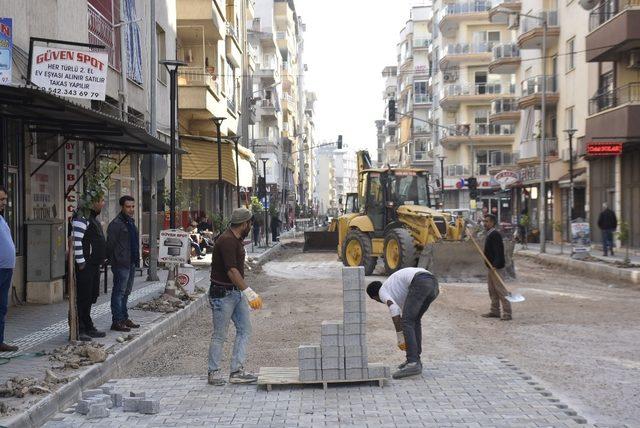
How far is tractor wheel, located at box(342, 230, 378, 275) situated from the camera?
2205cm

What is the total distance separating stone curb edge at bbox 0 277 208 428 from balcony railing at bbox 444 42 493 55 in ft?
188

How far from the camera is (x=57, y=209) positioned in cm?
1589

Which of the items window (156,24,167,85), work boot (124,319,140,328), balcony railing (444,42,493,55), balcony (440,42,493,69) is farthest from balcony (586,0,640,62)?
balcony railing (444,42,493,55)

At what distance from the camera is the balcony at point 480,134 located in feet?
211

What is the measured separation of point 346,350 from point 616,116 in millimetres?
22445

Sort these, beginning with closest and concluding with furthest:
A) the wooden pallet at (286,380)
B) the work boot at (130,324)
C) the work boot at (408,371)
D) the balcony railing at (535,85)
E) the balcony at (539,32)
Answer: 1. the wooden pallet at (286,380)
2. the work boot at (408,371)
3. the work boot at (130,324)
4. the balcony at (539,32)
5. the balcony railing at (535,85)

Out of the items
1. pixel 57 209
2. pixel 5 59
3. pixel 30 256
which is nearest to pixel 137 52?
pixel 57 209

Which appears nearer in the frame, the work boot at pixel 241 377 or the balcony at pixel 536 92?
the work boot at pixel 241 377

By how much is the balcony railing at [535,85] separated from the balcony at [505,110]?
6.86 m

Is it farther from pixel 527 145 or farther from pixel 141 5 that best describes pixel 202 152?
pixel 527 145

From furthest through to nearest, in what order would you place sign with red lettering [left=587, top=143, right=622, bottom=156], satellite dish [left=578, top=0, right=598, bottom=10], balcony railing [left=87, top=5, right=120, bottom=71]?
satellite dish [left=578, top=0, right=598, bottom=10], sign with red lettering [left=587, top=143, right=622, bottom=156], balcony railing [left=87, top=5, right=120, bottom=71]

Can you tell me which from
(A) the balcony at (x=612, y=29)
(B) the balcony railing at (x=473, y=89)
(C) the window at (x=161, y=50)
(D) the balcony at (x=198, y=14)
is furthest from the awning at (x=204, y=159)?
(B) the balcony railing at (x=473, y=89)

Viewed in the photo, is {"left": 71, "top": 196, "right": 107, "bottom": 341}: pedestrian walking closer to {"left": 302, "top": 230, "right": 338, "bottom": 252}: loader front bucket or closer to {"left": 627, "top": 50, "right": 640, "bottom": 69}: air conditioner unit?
{"left": 627, "top": 50, "right": 640, "bottom": 69}: air conditioner unit

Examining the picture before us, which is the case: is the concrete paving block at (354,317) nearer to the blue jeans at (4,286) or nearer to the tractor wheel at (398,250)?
the blue jeans at (4,286)
